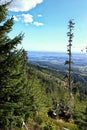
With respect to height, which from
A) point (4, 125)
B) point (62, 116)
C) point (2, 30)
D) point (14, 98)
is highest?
point (2, 30)

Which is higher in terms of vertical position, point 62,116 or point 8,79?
point 8,79

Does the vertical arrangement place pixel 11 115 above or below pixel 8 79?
below

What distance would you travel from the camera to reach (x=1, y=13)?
65.5ft

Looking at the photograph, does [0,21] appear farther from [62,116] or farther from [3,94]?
[62,116]

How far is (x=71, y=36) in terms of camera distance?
50250mm

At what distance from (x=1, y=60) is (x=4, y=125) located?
526cm

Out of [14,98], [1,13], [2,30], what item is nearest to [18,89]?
[14,98]

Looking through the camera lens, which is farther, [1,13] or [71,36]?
[71,36]

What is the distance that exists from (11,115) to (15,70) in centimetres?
354

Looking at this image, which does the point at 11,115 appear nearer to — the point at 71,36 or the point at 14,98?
the point at 14,98

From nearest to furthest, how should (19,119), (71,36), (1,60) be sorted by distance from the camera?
(1,60)
(19,119)
(71,36)

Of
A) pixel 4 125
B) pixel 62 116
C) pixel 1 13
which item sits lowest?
pixel 62 116

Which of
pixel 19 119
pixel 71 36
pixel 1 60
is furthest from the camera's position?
pixel 71 36

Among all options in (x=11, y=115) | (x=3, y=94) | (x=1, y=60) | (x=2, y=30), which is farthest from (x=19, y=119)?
(x=2, y=30)
